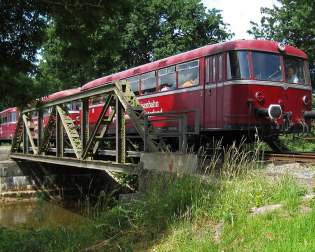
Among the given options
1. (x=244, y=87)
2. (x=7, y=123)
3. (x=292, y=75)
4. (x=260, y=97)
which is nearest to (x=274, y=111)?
(x=260, y=97)

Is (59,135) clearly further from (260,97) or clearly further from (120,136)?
(260,97)

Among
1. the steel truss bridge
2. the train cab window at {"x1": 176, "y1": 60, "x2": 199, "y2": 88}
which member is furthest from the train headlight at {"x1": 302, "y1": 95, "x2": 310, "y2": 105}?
the steel truss bridge

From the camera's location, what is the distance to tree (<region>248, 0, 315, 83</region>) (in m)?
33.5

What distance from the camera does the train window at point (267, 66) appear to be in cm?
1430

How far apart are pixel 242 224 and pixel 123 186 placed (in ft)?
32.6

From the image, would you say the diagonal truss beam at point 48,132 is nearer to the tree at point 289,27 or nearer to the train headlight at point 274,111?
the train headlight at point 274,111

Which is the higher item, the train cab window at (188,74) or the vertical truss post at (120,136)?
the train cab window at (188,74)

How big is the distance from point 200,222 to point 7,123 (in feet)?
124

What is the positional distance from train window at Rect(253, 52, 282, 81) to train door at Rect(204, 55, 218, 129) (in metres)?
1.07

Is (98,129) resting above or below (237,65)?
below

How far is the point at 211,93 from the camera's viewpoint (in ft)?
47.6

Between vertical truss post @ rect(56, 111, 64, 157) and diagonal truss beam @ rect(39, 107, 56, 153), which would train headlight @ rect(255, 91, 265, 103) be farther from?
diagonal truss beam @ rect(39, 107, 56, 153)

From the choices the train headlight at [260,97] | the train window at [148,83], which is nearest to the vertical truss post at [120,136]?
the train headlight at [260,97]

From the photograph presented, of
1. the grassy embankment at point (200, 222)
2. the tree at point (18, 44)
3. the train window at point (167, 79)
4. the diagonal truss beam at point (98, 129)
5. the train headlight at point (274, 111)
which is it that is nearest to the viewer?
the grassy embankment at point (200, 222)
